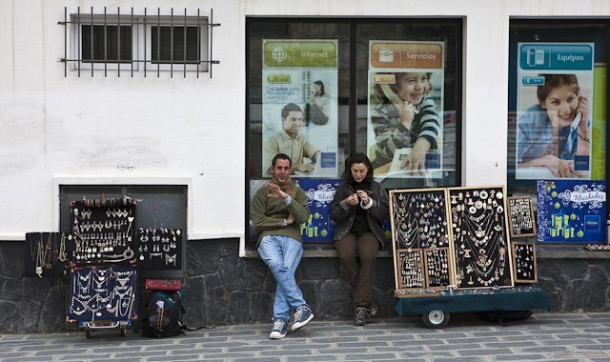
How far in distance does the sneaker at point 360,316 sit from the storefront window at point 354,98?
908 millimetres

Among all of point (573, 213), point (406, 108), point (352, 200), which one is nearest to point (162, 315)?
point (352, 200)

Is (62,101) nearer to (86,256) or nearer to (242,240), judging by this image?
(86,256)

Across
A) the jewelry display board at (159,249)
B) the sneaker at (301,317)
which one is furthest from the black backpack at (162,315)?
the sneaker at (301,317)

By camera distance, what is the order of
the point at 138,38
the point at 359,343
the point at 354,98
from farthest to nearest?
the point at 354,98 < the point at 138,38 < the point at 359,343

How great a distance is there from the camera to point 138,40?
965 cm

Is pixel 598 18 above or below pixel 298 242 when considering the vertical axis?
above

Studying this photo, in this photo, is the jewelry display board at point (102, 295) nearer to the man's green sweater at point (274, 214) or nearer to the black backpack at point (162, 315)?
the black backpack at point (162, 315)

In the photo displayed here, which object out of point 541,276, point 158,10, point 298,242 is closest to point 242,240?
point 298,242

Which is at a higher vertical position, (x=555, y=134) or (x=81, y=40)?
(x=81, y=40)

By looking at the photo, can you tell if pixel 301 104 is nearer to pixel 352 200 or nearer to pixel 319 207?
pixel 319 207

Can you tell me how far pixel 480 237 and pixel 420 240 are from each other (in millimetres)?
582

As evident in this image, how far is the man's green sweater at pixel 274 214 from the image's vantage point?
9391 millimetres

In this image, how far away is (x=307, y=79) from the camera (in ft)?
32.8

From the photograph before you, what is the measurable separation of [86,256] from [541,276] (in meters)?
4.46
